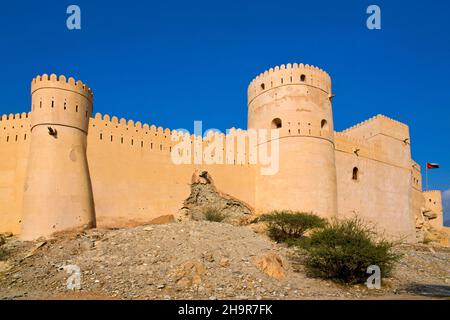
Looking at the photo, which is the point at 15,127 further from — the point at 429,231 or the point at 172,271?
the point at 429,231

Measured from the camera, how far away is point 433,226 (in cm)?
2498

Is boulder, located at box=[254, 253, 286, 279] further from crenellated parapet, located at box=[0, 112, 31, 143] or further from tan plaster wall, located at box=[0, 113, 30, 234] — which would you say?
crenellated parapet, located at box=[0, 112, 31, 143]

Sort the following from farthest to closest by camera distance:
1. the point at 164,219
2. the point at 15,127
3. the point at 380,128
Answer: the point at 380,128, the point at 164,219, the point at 15,127

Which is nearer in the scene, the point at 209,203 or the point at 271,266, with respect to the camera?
the point at 271,266

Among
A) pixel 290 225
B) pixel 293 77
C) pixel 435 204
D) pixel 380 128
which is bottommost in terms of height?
pixel 290 225

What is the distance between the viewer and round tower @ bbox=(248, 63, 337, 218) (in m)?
16.4

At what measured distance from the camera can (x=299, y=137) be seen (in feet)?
54.9

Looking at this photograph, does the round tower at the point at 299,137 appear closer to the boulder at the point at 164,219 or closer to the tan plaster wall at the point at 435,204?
the boulder at the point at 164,219

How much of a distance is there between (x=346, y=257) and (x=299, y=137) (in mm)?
7627

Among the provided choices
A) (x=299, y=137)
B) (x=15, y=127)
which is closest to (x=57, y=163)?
(x=15, y=127)

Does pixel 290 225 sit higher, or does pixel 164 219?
pixel 164 219

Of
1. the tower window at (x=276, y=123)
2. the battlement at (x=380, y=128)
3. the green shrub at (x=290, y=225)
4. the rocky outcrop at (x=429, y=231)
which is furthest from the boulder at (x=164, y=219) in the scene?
the rocky outcrop at (x=429, y=231)

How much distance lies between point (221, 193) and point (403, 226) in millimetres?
10189
